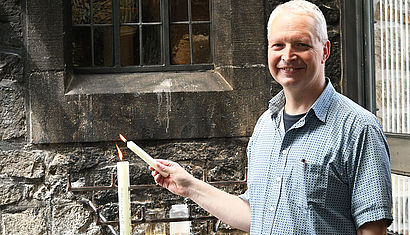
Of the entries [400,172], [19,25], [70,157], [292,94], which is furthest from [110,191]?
[292,94]

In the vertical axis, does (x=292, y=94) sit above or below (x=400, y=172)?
above

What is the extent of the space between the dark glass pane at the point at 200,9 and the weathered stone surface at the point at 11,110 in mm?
1286

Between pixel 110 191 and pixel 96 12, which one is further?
pixel 96 12

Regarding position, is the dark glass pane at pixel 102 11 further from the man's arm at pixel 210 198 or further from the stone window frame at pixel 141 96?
the man's arm at pixel 210 198

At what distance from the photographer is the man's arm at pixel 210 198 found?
7.06ft

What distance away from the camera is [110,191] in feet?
13.5

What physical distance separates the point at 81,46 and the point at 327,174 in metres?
2.98

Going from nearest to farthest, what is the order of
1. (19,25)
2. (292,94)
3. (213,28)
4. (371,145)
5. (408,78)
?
1. (371,145)
2. (292,94)
3. (408,78)
4. (19,25)
5. (213,28)

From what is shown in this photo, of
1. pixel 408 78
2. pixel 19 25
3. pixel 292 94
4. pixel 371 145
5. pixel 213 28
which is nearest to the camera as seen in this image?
pixel 371 145

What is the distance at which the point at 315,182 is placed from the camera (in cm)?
177

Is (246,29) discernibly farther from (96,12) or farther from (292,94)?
(292,94)

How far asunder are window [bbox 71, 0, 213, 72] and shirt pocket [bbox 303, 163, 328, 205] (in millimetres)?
2694

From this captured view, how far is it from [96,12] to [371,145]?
304 cm

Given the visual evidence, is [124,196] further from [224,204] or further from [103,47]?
[103,47]
